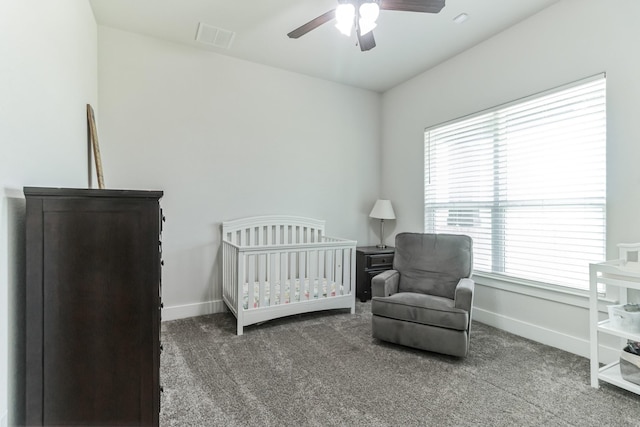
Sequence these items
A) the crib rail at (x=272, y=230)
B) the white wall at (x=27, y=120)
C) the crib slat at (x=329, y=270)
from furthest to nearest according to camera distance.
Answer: the crib rail at (x=272, y=230) < the crib slat at (x=329, y=270) < the white wall at (x=27, y=120)

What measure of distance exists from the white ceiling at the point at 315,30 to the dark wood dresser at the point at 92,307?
6.89 ft

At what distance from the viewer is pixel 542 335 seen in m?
2.65

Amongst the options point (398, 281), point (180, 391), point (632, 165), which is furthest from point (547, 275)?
point (180, 391)

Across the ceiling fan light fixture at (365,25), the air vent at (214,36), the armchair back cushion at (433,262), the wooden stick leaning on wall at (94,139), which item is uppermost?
the air vent at (214,36)

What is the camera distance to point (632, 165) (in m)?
2.17

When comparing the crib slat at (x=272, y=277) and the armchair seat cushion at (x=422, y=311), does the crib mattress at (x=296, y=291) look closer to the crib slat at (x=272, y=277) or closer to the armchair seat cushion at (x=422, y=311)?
the crib slat at (x=272, y=277)

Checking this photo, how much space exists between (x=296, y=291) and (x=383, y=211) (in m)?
1.68

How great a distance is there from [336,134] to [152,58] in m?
2.21

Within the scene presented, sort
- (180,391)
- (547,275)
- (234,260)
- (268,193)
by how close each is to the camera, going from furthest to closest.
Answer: (268,193), (234,260), (547,275), (180,391)

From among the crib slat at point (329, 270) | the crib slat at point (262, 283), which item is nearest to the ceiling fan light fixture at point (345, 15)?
the crib slat at point (262, 283)

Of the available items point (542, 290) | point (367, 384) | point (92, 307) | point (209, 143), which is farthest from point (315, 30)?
point (542, 290)

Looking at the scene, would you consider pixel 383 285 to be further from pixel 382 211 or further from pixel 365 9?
pixel 365 9

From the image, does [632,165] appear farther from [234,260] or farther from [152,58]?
[152,58]

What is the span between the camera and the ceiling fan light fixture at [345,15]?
73.9 inches
